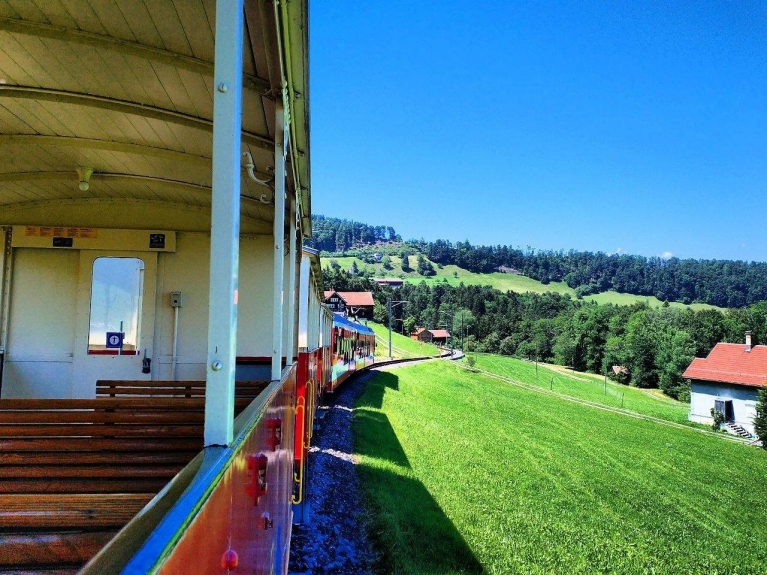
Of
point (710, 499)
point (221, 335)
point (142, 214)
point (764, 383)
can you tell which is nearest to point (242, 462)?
point (221, 335)

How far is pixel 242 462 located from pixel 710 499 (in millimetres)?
20858

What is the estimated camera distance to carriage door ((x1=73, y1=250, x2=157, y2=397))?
5953mm

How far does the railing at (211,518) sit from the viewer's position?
862 millimetres

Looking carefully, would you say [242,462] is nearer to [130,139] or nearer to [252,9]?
[252,9]

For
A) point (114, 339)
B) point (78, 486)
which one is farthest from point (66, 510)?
point (114, 339)

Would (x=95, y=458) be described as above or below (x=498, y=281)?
below

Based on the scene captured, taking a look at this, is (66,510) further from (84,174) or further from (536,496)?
(536,496)

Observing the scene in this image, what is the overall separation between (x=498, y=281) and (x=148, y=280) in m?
179

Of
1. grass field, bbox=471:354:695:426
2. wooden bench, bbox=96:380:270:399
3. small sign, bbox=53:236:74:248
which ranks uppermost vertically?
small sign, bbox=53:236:74:248

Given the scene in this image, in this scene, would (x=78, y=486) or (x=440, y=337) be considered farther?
(x=440, y=337)

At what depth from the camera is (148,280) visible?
619 centimetres

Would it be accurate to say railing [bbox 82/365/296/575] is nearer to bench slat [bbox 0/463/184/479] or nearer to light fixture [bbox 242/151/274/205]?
bench slat [bbox 0/463/184/479]

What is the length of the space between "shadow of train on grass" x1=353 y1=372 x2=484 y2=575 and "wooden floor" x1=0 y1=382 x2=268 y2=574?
487 centimetres

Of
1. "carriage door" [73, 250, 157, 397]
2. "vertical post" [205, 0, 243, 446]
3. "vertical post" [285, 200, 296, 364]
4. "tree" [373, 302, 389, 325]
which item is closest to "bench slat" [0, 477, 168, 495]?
"vertical post" [205, 0, 243, 446]
